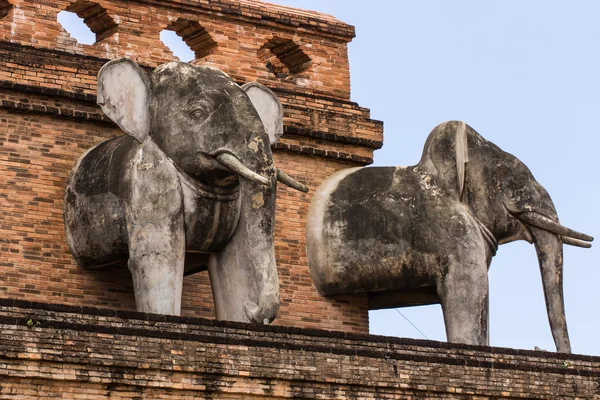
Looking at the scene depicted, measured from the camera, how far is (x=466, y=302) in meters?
18.2

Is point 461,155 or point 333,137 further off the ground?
point 333,137

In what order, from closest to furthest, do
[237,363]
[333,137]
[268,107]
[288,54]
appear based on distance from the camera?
[237,363] < [268,107] < [333,137] < [288,54]

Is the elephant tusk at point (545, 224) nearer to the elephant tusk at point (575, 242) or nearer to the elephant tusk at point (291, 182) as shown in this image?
the elephant tusk at point (575, 242)

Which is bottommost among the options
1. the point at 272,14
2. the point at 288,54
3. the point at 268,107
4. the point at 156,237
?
the point at 156,237

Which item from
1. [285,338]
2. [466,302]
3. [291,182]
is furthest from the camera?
[466,302]

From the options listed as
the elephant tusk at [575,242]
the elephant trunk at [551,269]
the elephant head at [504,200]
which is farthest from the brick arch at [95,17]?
the elephant tusk at [575,242]

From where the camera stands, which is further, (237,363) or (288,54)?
(288,54)

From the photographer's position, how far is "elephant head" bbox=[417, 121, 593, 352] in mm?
18438

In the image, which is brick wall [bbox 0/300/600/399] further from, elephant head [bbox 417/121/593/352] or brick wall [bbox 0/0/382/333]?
brick wall [bbox 0/0/382/333]

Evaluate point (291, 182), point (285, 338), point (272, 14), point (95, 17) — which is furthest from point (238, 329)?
point (272, 14)

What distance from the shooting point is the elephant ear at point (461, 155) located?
60.4 ft

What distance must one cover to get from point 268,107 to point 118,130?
1609 millimetres

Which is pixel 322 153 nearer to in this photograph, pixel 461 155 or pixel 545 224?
pixel 461 155

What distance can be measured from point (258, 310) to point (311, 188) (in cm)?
319
